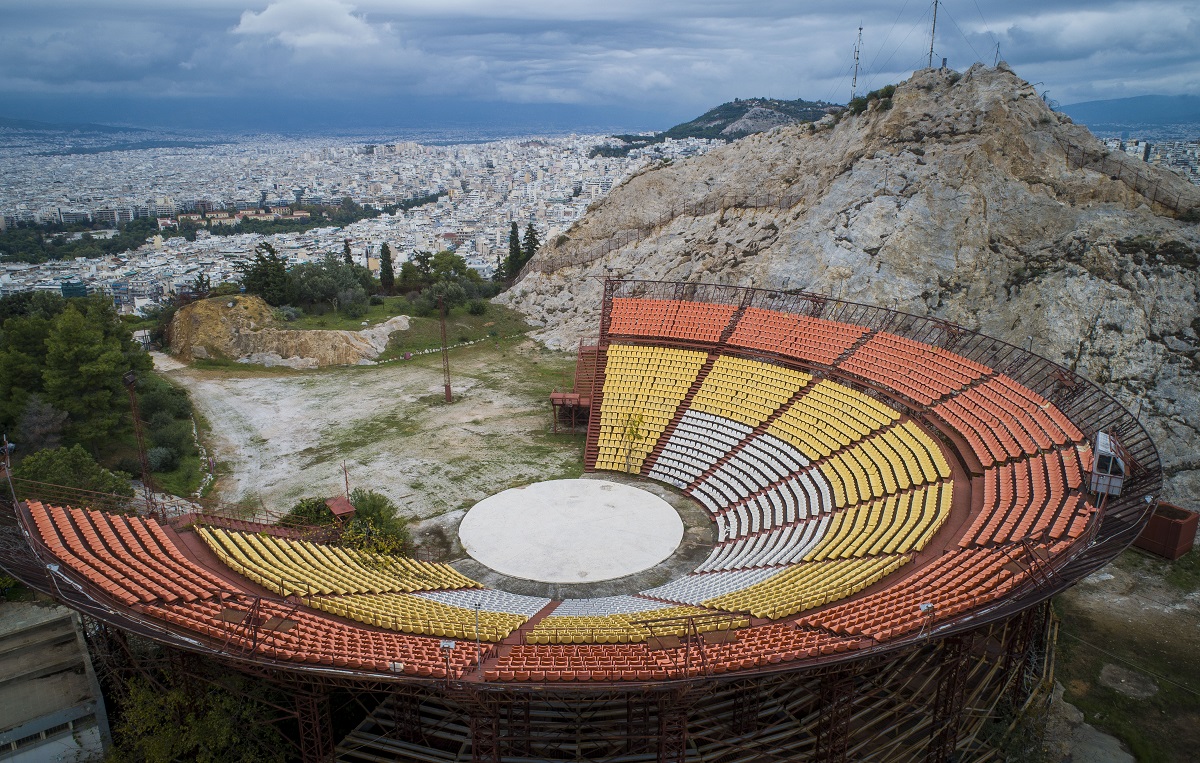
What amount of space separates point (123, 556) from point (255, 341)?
35.2m

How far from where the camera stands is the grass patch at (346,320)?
5466 cm

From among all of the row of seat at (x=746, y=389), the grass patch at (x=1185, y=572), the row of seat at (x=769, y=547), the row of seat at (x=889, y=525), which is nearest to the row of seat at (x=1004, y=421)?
the row of seat at (x=889, y=525)

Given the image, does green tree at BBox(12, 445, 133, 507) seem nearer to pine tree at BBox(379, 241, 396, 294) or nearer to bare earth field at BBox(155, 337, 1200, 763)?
bare earth field at BBox(155, 337, 1200, 763)

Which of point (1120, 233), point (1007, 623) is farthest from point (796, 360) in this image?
point (1007, 623)

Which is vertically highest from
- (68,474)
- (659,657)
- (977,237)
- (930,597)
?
(977,237)

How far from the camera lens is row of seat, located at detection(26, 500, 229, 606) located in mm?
16891

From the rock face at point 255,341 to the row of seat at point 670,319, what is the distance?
65.9ft

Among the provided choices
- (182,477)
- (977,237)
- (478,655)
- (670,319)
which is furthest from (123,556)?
(977,237)

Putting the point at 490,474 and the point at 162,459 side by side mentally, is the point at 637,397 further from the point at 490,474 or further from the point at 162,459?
the point at 162,459

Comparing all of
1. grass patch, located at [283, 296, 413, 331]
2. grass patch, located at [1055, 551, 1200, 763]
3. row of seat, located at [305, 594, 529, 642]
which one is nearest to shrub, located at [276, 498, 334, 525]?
row of seat, located at [305, 594, 529, 642]

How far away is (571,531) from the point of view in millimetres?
27562

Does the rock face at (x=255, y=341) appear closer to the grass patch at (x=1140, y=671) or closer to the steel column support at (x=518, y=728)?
the steel column support at (x=518, y=728)

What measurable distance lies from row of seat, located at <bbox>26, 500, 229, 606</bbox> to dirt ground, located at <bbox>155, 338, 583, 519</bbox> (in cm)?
926

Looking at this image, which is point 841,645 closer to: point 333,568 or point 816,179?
point 333,568
